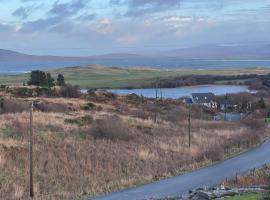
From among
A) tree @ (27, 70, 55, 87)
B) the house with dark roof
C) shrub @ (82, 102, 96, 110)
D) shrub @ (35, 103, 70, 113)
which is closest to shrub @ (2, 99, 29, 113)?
shrub @ (35, 103, 70, 113)

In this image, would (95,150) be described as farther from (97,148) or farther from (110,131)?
(110,131)

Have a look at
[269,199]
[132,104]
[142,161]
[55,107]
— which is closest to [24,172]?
[142,161]

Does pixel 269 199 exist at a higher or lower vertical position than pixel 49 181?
higher

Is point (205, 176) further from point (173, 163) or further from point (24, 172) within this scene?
point (24, 172)

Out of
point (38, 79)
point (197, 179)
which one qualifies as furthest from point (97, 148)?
point (38, 79)

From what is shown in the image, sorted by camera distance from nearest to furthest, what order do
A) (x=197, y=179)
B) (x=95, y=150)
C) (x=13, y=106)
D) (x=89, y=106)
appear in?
1. (x=197, y=179)
2. (x=95, y=150)
3. (x=13, y=106)
4. (x=89, y=106)

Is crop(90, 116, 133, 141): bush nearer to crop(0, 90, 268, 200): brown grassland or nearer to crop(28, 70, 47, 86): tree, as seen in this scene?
crop(0, 90, 268, 200): brown grassland
